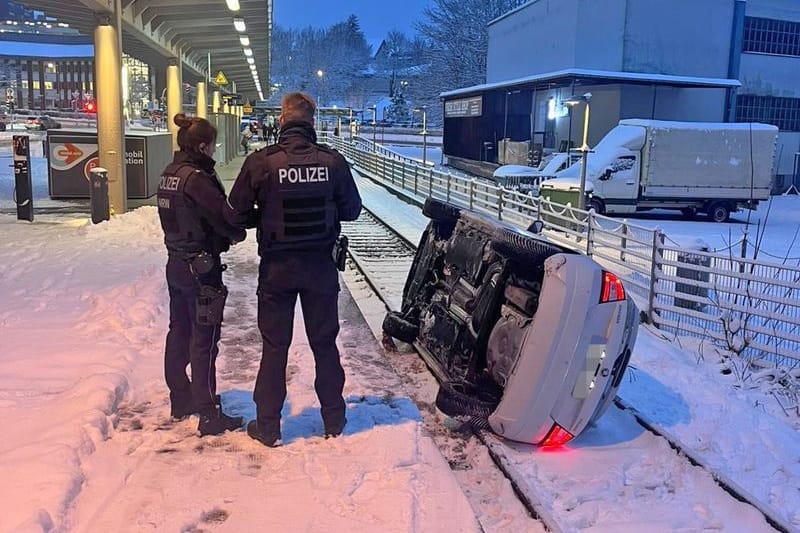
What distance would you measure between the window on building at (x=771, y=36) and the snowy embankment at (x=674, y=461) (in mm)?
36811

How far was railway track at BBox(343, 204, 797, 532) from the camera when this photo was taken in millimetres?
4160

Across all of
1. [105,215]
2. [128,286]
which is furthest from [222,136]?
[128,286]

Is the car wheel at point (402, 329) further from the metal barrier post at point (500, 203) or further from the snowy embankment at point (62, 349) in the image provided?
the metal barrier post at point (500, 203)

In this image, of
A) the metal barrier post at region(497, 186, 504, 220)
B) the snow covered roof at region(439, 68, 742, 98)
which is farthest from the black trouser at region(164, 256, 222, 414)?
the snow covered roof at region(439, 68, 742, 98)

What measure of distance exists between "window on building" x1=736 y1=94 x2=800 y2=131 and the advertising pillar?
3343 cm

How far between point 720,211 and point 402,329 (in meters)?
21.5

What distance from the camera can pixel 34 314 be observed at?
765 centimetres

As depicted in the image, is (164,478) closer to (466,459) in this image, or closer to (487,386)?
(466,459)

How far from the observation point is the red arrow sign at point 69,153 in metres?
19.0

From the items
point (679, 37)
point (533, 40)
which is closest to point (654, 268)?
point (679, 37)

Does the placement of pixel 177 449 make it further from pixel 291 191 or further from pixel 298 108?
pixel 298 108

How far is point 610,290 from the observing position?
180 inches

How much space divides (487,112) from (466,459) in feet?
130

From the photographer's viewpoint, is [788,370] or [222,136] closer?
[788,370]
